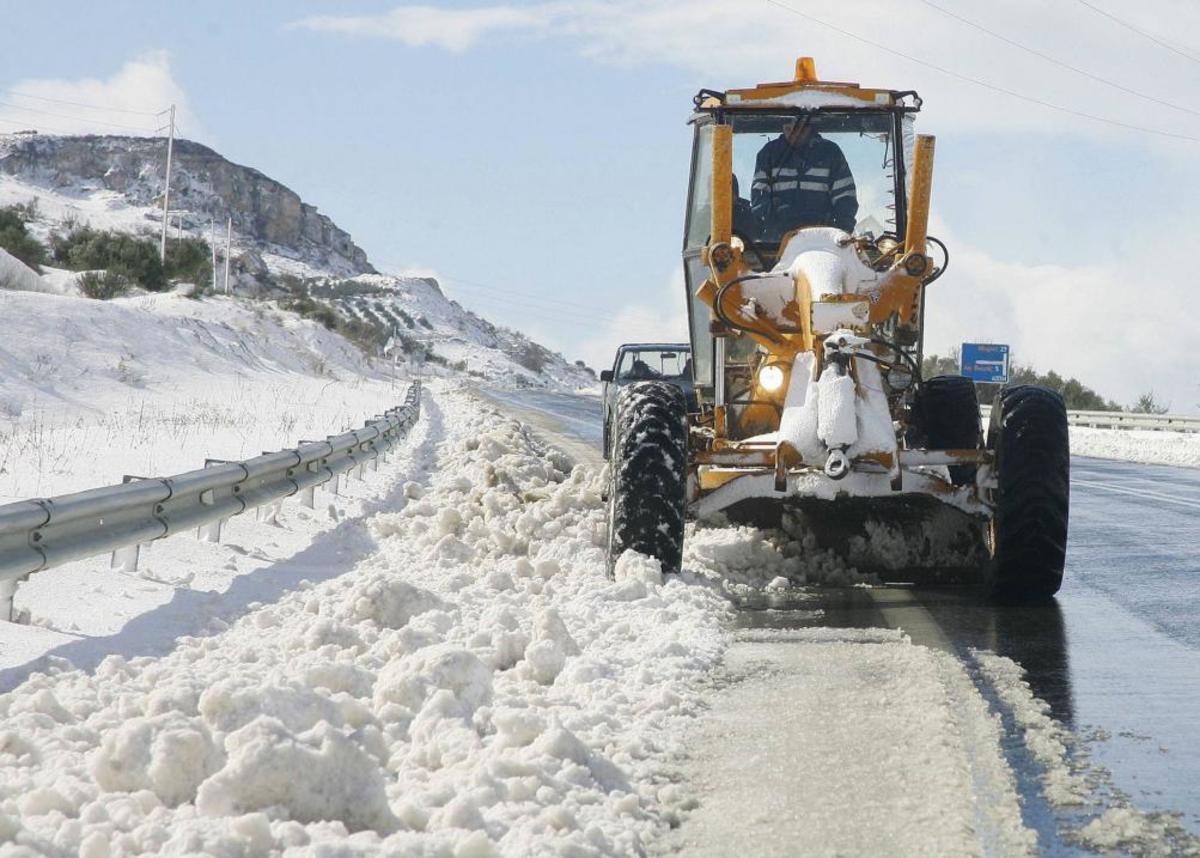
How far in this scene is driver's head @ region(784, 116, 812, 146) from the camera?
30.8ft

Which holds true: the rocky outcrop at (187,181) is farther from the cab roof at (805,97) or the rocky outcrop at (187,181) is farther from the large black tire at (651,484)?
the large black tire at (651,484)

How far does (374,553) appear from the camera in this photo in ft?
30.1

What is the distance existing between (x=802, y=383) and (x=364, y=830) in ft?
16.0

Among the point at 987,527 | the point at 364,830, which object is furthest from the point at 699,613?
the point at 364,830

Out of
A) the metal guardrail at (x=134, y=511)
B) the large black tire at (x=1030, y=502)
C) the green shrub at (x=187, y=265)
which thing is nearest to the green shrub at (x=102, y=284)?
the green shrub at (x=187, y=265)

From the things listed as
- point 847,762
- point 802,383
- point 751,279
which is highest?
point 751,279

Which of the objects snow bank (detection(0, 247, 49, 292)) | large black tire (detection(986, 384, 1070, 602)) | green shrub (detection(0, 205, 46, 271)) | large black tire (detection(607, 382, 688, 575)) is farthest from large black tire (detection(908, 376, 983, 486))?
green shrub (detection(0, 205, 46, 271))

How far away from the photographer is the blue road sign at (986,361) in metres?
49.0

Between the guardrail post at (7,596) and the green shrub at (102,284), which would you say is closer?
the guardrail post at (7,596)

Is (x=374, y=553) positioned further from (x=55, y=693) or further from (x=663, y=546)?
(x=55, y=693)

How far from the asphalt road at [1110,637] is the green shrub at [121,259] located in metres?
49.8

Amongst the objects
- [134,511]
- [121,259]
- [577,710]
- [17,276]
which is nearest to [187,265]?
[121,259]

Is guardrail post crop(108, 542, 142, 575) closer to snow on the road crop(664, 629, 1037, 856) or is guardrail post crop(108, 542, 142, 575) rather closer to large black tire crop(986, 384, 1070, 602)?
snow on the road crop(664, 629, 1037, 856)

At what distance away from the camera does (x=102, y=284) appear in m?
50.6
